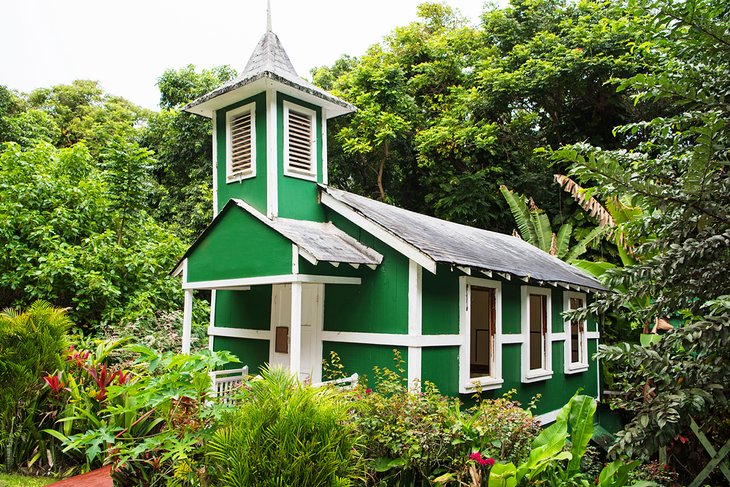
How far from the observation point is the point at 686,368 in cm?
448

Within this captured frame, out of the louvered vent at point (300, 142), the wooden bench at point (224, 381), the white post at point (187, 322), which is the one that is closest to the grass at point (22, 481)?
the wooden bench at point (224, 381)

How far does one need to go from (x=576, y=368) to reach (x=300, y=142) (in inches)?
325

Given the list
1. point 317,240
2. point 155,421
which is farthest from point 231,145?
point 155,421

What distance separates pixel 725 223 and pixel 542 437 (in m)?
2.89

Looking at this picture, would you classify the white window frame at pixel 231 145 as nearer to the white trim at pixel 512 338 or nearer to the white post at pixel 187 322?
the white post at pixel 187 322

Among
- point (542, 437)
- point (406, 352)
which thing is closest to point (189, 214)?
point (406, 352)

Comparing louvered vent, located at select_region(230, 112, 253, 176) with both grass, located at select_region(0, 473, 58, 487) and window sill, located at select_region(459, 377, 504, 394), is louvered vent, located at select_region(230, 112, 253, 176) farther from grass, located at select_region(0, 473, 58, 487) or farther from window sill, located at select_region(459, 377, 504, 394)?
grass, located at select_region(0, 473, 58, 487)

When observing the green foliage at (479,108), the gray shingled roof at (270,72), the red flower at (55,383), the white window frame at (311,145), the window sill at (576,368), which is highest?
the green foliage at (479,108)

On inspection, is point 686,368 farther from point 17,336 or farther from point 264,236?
point 17,336

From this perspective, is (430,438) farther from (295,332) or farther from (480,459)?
(295,332)

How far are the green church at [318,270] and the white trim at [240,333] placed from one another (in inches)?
0.8

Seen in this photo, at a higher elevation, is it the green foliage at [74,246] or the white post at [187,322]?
the green foliage at [74,246]

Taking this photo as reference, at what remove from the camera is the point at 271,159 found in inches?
356

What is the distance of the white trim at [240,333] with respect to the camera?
9.92 metres
